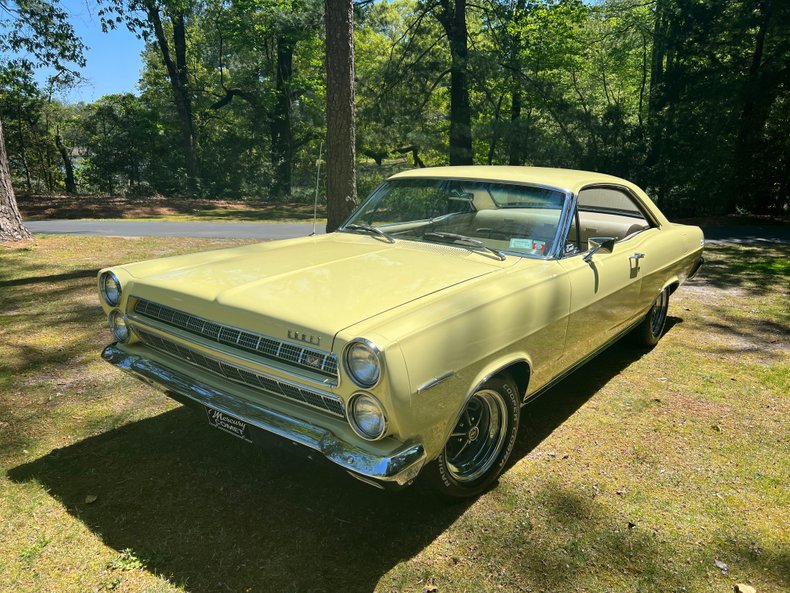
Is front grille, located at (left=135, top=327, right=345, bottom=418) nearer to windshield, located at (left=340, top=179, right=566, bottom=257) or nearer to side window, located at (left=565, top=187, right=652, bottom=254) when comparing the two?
windshield, located at (left=340, top=179, right=566, bottom=257)

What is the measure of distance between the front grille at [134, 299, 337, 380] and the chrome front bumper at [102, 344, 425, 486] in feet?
0.85

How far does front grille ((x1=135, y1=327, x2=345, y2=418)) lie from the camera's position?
242cm

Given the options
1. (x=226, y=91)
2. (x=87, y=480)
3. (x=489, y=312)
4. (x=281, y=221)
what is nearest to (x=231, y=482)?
(x=87, y=480)

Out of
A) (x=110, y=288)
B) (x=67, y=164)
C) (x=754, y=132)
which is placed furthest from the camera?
(x=67, y=164)

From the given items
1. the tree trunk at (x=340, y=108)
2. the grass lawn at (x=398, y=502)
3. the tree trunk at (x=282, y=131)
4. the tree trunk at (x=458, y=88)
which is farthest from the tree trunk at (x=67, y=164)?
the grass lawn at (x=398, y=502)

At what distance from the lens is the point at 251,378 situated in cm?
266

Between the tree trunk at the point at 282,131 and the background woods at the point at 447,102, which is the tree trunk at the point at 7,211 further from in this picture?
the tree trunk at the point at 282,131

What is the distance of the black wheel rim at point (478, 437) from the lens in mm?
2889

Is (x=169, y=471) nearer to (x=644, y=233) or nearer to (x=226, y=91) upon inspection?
(x=644, y=233)

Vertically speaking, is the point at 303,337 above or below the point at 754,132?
below

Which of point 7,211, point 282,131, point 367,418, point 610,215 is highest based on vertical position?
point 282,131

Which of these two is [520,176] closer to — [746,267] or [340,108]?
[340,108]

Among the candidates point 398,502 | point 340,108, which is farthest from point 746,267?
point 398,502

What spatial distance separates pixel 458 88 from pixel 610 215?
45.2 feet
